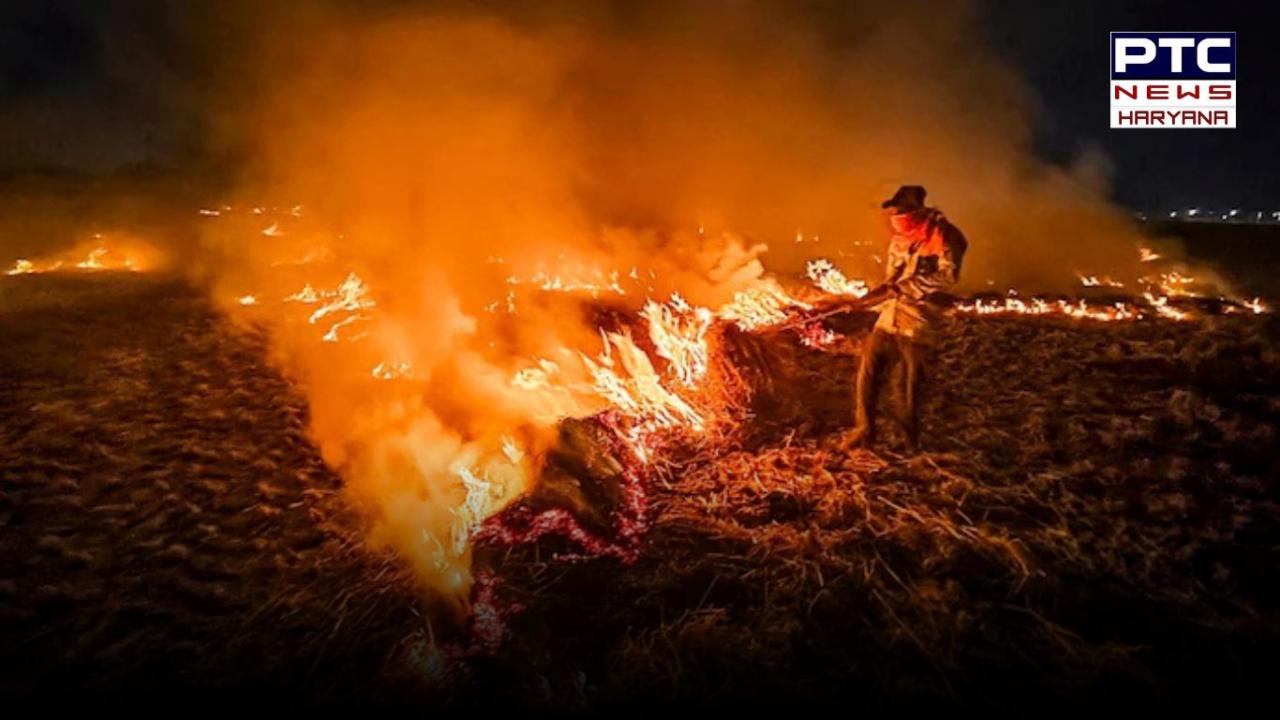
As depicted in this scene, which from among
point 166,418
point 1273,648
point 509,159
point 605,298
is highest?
point 509,159

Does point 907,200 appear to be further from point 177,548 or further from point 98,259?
point 98,259

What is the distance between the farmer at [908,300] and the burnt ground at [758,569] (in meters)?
0.49

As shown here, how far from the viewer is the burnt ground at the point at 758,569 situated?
307 cm

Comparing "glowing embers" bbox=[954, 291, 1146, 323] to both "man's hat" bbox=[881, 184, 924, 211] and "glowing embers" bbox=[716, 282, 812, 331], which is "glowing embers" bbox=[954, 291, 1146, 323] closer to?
"glowing embers" bbox=[716, 282, 812, 331]

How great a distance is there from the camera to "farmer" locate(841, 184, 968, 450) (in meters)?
5.20

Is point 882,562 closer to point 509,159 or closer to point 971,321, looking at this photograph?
point 971,321

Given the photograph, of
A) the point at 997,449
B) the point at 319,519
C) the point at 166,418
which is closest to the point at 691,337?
the point at 997,449

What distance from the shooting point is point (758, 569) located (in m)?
3.87

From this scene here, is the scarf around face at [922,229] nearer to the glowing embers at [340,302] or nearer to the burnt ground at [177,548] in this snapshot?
the burnt ground at [177,548]

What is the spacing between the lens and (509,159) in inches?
434

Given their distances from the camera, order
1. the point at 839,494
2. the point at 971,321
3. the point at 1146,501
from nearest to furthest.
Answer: the point at 1146,501 → the point at 839,494 → the point at 971,321

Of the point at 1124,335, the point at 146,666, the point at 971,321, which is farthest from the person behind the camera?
the point at 971,321

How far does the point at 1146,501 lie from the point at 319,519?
6132 mm

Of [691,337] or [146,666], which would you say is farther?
[691,337]
